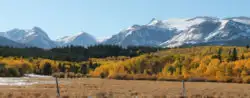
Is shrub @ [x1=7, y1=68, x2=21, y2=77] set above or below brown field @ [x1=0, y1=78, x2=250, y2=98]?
above

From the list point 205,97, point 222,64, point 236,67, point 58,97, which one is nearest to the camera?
point 58,97

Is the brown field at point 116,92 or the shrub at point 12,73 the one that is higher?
the shrub at point 12,73

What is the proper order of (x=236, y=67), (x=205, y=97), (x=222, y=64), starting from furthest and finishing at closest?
(x=222, y=64), (x=236, y=67), (x=205, y=97)

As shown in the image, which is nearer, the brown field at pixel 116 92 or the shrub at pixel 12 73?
the brown field at pixel 116 92

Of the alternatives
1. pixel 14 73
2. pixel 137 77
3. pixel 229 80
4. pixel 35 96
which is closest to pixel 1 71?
pixel 14 73

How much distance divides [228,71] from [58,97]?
142m

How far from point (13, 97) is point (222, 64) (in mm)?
152222

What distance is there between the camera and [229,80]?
487 ft

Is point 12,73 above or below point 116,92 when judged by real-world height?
above

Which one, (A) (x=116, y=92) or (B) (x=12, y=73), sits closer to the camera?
(A) (x=116, y=92)

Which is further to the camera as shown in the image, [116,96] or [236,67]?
[236,67]

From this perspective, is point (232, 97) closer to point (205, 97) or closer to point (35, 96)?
point (205, 97)

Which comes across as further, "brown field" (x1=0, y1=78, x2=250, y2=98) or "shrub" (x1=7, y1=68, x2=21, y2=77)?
"shrub" (x1=7, y1=68, x2=21, y2=77)

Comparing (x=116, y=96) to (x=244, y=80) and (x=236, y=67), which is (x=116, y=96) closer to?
(x=244, y=80)
